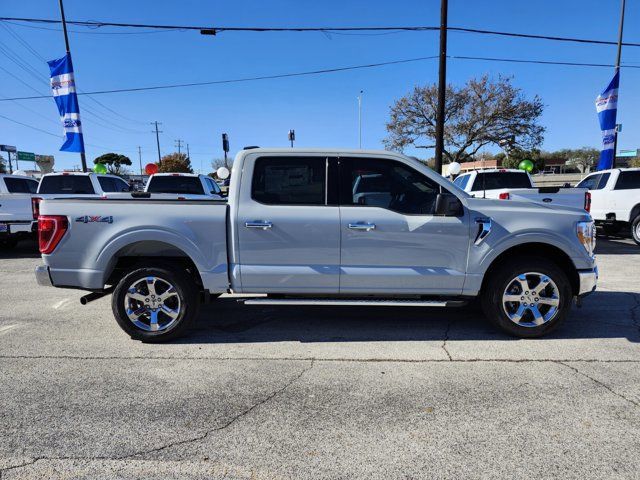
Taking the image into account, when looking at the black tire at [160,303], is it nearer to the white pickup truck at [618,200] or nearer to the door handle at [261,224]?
the door handle at [261,224]

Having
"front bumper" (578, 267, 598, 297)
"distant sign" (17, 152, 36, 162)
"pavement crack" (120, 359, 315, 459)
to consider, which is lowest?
"pavement crack" (120, 359, 315, 459)

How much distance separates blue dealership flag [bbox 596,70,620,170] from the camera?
16.5 m

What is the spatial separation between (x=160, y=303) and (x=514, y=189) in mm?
7990

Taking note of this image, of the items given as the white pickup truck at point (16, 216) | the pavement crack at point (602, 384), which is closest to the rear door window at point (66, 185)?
the white pickup truck at point (16, 216)

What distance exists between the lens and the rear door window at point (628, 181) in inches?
445

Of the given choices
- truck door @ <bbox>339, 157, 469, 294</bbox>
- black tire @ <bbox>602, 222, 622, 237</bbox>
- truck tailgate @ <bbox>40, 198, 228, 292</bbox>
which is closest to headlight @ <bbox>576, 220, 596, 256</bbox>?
truck door @ <bbox>339, 157, 469, 294</bbox>

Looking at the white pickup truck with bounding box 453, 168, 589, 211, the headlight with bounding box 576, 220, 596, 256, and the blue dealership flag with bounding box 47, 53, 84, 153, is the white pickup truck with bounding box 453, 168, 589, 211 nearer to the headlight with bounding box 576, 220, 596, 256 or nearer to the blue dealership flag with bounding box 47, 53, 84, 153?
the headlight with bounding box 576, 220, 596, 256

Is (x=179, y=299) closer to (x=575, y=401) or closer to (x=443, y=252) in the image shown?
(x=443, y=252)

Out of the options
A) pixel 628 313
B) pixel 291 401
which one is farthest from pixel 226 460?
pixel 628 313

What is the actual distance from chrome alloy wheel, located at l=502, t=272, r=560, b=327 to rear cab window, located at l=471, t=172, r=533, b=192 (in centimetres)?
722

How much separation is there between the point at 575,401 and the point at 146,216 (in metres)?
4.06

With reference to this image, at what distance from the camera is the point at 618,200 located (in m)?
11.3

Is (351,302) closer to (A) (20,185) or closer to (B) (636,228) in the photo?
(B) (636,228)

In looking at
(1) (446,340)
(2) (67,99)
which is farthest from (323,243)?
(2) (67,99)
